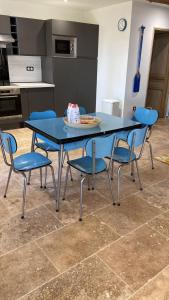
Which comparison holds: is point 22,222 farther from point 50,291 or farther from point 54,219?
point 50,291

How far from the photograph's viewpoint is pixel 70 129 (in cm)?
232

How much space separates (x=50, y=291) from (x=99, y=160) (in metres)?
1.23

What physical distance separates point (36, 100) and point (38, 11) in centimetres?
177

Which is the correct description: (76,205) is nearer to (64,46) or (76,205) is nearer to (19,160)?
(19,160)

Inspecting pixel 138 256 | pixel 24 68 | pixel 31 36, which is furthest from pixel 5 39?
pixel 138 256

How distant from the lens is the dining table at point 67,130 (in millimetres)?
2080

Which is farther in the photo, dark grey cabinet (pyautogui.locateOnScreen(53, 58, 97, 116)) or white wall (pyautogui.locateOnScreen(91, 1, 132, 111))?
dark grey cabinet (pyautogui.locateOnScreen(53, 58, 97, 116))

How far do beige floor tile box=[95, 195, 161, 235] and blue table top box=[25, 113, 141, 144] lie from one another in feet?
2.40

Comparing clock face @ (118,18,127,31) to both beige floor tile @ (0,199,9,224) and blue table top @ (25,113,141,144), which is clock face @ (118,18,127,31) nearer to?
blue table top @ (25,113,141,144)

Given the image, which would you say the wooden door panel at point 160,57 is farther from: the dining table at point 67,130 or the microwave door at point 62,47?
the dining table at point 67,130

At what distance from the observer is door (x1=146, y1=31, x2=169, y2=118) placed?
18.2ft

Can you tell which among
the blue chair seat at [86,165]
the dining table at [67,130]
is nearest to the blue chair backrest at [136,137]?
the dining table at [67,130]

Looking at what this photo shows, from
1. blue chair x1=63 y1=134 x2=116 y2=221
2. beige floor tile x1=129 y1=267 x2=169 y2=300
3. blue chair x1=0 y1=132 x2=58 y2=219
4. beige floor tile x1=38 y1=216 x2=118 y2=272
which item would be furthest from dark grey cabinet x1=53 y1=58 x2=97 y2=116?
beige floor tile x1=129 y1=267 x2=169 y2=300

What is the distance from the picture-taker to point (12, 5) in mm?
4496
